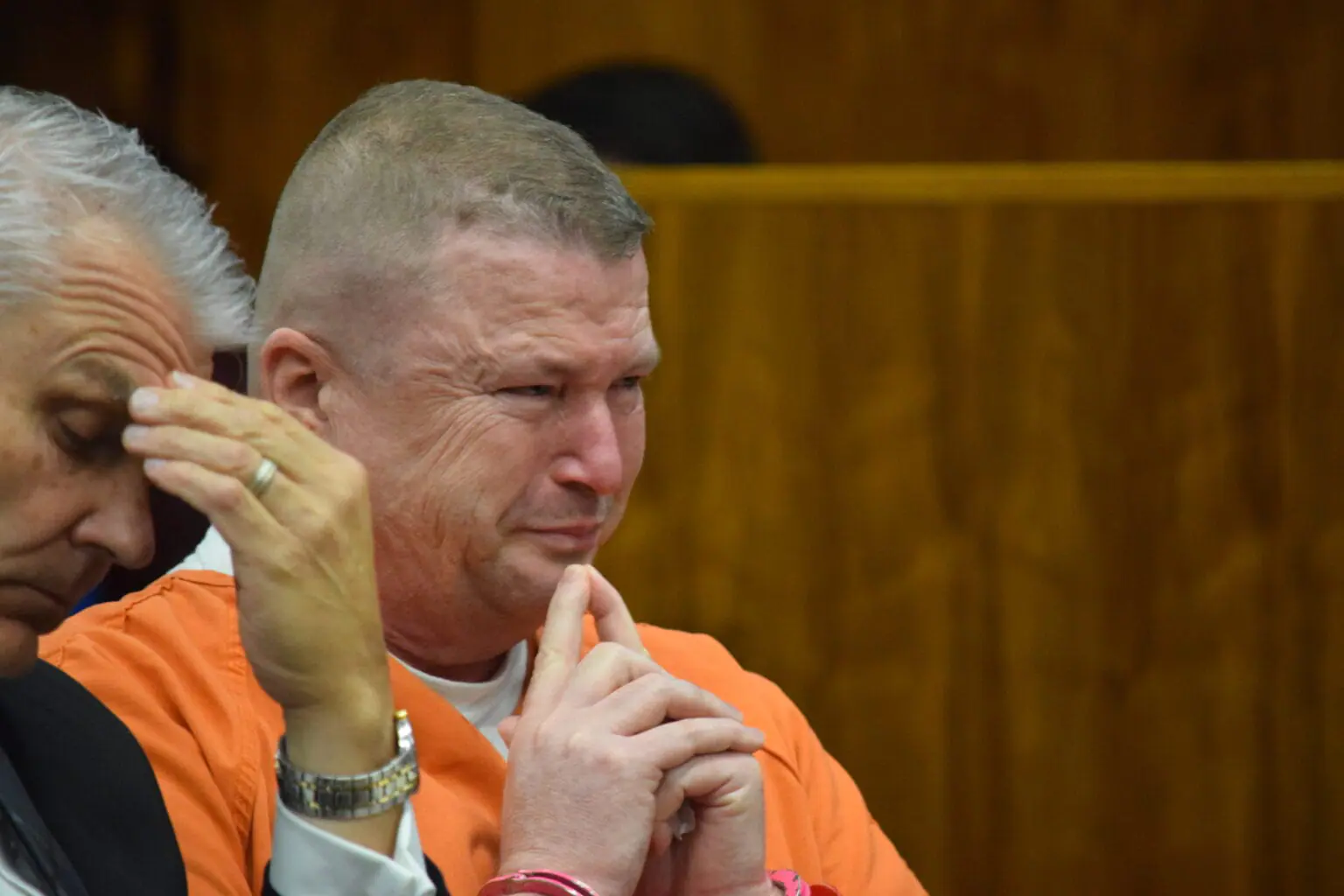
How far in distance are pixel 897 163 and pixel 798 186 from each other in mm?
1366

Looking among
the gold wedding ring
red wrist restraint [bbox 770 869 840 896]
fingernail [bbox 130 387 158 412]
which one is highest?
fingernail [bbox 130 387 158 412]

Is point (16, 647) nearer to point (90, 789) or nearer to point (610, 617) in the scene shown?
point (90, 789)

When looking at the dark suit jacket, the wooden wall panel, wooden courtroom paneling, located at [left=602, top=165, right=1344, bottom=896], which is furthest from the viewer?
the wooden wall panel

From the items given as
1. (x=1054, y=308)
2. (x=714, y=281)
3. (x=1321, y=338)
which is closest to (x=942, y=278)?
(x=1054, y=308)

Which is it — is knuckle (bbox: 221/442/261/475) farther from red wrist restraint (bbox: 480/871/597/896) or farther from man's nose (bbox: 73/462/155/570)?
red wrist restraint (bbox: 480/871/597/896)

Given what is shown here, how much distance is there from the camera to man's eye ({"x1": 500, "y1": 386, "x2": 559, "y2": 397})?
1379 millimetres

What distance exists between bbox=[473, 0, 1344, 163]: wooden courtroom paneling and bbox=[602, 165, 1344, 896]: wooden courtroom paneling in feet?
4.31

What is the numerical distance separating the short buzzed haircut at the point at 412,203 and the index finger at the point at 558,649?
25 centimetres

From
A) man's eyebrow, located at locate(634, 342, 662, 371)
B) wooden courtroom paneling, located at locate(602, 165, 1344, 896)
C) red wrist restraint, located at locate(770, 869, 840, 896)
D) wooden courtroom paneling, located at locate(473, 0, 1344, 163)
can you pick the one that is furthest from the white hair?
wooden courtroom paneling, located at locate(473, 0, 1344, 163)

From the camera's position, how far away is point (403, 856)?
1.15m

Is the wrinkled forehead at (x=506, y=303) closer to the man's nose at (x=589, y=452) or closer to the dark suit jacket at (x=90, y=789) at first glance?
the man's nose at (x=589, y=452)

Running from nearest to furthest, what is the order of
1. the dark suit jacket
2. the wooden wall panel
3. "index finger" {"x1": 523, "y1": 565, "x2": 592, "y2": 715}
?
1. the dark suit jacket
2. "index finger" {"x1": 523, "y1": 565, "x2": 592, "y2": 715}
3. the wooden wall panel

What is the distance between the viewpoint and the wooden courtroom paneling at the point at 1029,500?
276 cm

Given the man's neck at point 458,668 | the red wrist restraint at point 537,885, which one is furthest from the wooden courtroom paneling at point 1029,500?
the red wrist restraint at point 537,885
